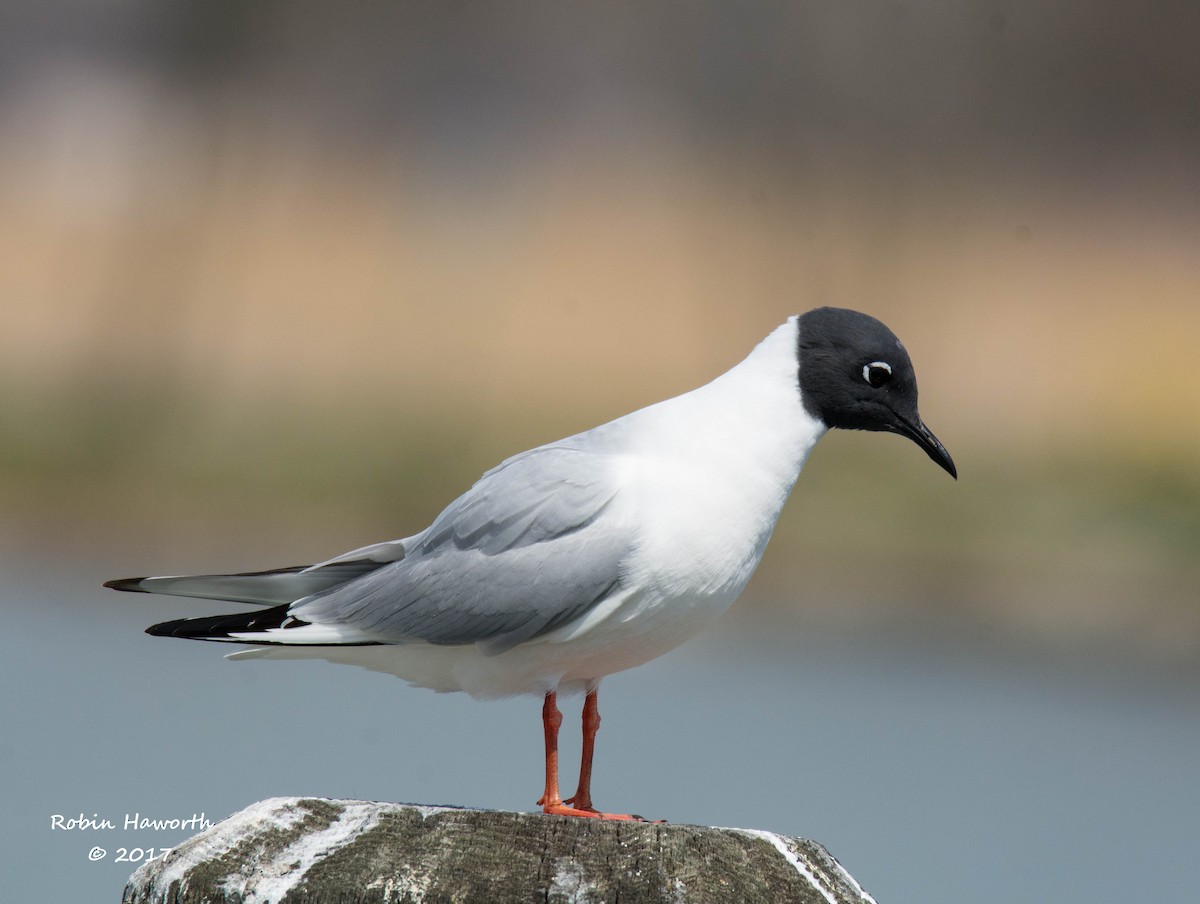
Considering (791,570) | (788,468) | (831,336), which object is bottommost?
(791,570)

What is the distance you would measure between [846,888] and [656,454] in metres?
1.04

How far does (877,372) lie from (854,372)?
0.17 feet

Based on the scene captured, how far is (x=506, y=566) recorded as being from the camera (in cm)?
281

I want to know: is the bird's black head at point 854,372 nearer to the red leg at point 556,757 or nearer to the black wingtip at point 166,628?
the red leg at point 556,757

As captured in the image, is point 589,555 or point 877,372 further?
point 877,372

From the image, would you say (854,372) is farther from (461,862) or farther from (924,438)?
(461,862)

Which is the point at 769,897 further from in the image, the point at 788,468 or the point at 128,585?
the point at 128,585

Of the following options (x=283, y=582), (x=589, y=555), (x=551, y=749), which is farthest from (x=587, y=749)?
(x=283, y=582)

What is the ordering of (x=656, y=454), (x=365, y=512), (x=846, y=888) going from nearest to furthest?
(x=846, y=888)
(x=656, y=454)
(x=365, y=512)

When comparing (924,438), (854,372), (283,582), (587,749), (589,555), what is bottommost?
(587,749)

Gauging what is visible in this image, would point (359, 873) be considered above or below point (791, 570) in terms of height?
above

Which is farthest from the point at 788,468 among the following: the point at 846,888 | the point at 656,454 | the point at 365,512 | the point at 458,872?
the point at 365,512

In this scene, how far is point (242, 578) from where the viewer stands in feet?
10.1

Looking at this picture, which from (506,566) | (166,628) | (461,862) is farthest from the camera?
(166,628)
